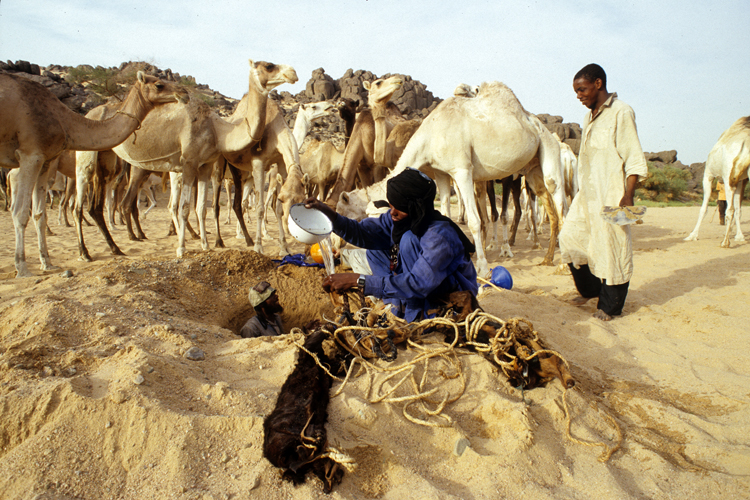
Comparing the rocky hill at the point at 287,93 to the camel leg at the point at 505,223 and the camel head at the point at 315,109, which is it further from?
the camel leg at the point at 505,223

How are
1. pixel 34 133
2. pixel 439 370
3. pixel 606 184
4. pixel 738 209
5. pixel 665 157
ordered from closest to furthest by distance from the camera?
pixel 439 370 < pixel 606 184 < pixel 34 133 < pixel 738 209 < pixel 665 157

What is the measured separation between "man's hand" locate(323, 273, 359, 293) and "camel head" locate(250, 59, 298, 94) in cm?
546

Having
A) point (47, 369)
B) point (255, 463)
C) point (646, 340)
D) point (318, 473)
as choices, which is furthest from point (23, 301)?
point (646, 340)

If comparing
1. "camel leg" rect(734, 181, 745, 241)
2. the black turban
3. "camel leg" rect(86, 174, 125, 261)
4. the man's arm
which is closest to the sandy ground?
the black turban

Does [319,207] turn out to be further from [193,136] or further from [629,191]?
[193,136]

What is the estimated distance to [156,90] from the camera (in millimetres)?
6262

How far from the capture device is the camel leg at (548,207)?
6934 mm

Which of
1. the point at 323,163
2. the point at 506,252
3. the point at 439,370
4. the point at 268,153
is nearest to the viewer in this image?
the point at 439,370

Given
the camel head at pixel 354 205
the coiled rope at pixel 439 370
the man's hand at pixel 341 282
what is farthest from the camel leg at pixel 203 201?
the coiled rope at pixel 439 370

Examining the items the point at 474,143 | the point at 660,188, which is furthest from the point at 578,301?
the point at 660,188

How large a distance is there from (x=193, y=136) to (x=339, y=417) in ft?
20.9

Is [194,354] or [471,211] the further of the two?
[471,211]

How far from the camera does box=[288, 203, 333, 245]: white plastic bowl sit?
3.04m

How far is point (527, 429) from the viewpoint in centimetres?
213
